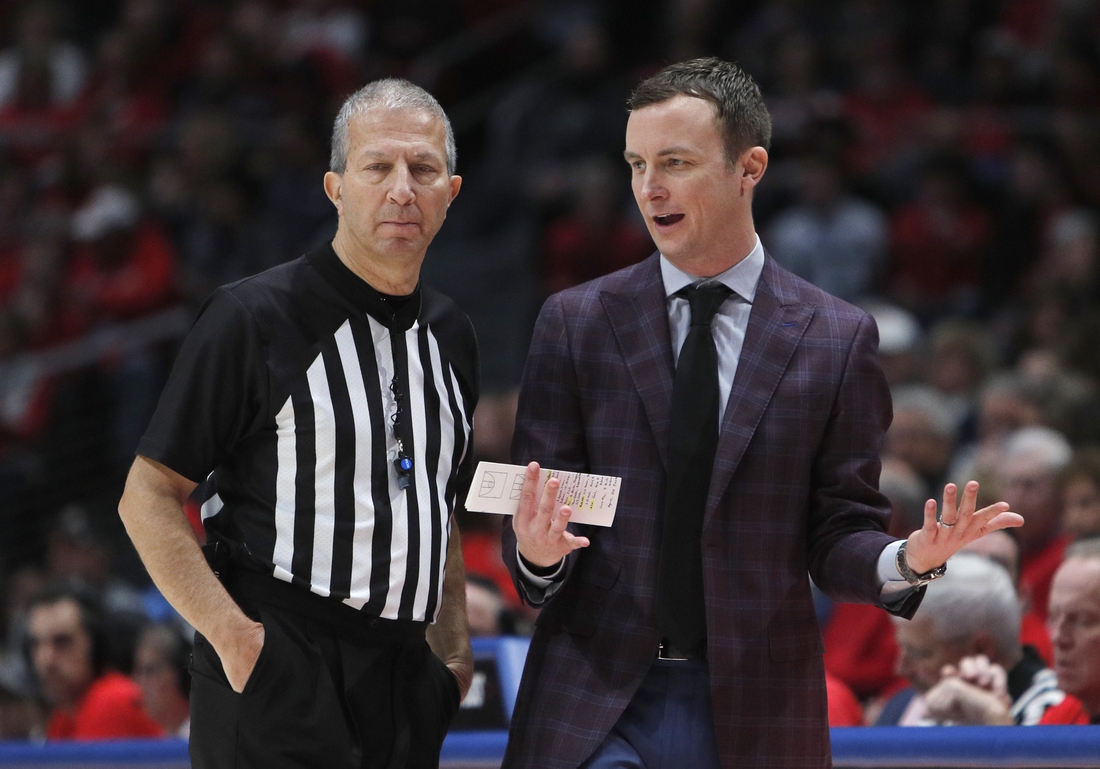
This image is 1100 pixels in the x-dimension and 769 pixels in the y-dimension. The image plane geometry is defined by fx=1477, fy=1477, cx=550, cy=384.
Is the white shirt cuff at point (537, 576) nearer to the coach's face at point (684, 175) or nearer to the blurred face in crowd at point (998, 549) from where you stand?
the coach's face at point (684, 175)

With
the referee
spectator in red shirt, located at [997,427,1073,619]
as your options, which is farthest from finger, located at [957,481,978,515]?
spectator in red shirt, located at [997,427,1073,619]

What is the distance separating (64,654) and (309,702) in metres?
3.12

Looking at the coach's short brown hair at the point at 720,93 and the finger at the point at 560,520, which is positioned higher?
the coach's short brown hair at the point at 720,93

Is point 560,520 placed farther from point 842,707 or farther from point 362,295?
A: point 842,707

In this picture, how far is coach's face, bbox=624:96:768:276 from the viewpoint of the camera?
279 cm

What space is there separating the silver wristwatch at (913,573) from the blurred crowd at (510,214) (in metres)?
2.29

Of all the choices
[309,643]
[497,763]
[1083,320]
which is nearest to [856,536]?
[309,643]

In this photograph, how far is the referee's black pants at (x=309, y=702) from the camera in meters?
2.66

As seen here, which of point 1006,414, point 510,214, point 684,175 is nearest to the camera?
point 684,175

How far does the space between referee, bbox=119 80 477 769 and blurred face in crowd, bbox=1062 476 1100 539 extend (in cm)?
307

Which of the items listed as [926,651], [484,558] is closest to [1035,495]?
[926,651]

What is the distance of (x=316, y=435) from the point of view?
2.73 meters

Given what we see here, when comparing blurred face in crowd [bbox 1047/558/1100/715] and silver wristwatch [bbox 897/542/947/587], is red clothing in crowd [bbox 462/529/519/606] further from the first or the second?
silver wristwatch [bbox 897/542/947/587]

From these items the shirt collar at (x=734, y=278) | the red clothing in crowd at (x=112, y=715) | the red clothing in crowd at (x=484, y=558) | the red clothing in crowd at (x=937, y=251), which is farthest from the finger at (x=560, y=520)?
the red clothing in crowd at (x=937, y=251)
